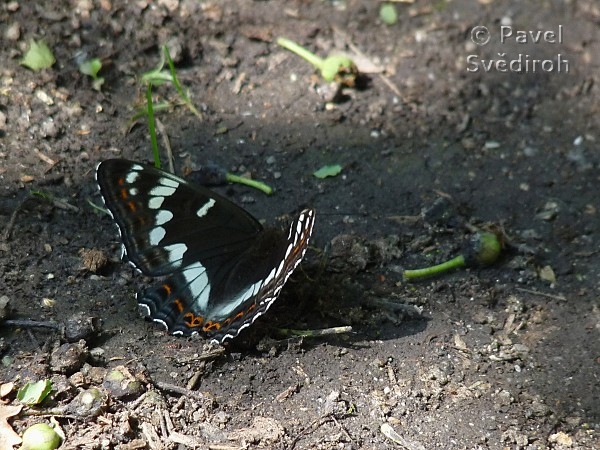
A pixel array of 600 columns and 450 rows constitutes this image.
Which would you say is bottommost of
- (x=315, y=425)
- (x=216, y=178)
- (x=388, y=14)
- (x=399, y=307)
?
(x=315, y=425)

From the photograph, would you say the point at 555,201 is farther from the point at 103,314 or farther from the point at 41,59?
the point at 41,59

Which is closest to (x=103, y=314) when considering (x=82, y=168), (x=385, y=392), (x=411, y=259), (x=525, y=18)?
(x=82, y=168)

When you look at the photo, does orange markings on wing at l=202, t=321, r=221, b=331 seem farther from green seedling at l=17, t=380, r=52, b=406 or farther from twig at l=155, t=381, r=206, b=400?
green seedling at l=17, t=380, r=52, b=406

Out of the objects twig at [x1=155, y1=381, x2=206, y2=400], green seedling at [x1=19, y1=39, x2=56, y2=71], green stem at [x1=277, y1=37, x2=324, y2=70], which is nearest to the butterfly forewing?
twig at [x1=155, y1=381, x2=206, y2=400]

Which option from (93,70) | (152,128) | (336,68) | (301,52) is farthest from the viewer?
(301,52)

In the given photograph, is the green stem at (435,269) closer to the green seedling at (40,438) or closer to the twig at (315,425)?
the twig at (315,425)

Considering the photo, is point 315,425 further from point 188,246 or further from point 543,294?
point 543,294

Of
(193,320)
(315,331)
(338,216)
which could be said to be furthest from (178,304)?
(338,216)
